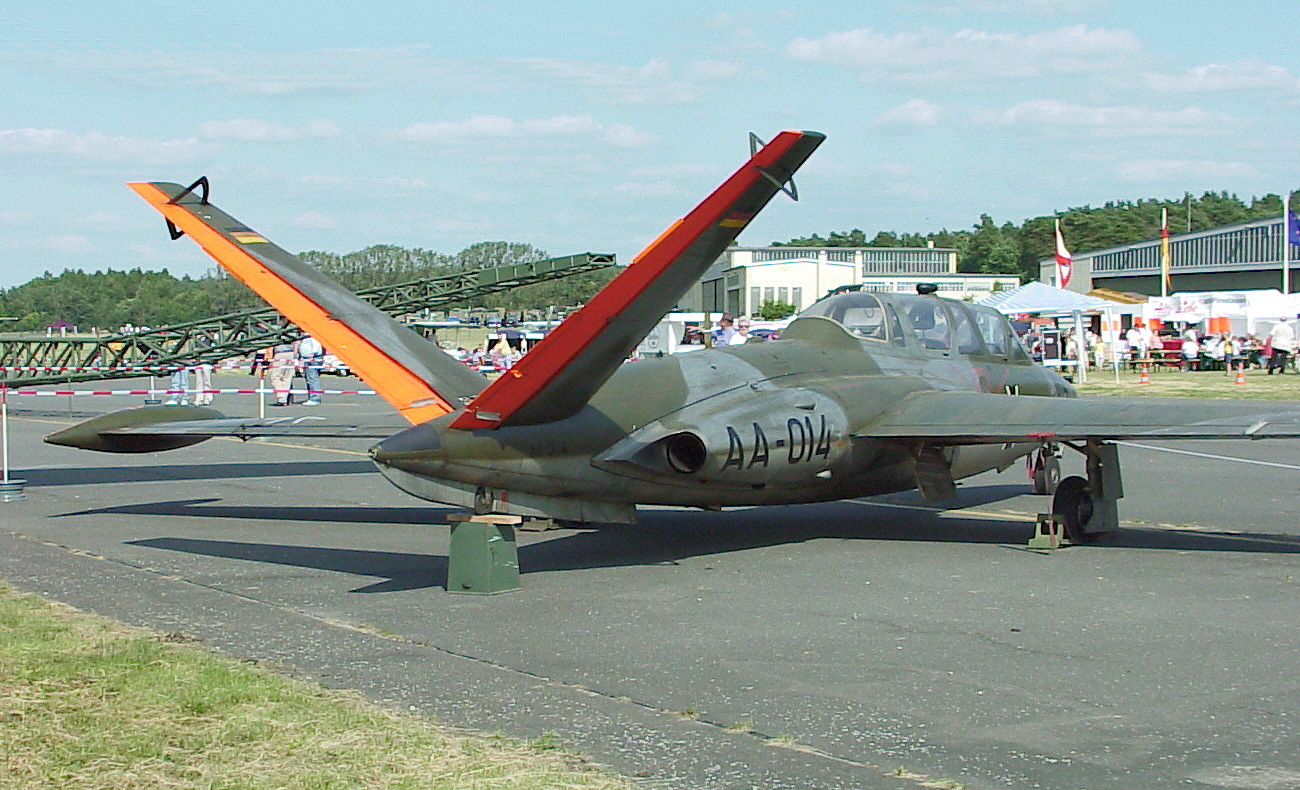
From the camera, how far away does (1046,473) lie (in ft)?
48.6

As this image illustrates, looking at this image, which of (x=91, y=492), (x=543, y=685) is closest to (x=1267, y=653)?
(x=543, y=685)

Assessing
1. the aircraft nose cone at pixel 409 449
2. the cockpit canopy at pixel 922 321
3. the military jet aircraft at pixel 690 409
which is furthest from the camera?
the cockpit canopy at pixel 922 321

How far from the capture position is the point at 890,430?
1162cm

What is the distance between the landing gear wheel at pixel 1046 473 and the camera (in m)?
14.6

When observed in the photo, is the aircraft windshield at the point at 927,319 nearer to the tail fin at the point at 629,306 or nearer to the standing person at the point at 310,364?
the tail fin at the point at 629,306

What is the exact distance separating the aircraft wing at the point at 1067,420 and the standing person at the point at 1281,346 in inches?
1434

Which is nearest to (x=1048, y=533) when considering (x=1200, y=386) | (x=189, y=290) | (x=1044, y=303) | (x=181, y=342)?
(x=181, y=342)

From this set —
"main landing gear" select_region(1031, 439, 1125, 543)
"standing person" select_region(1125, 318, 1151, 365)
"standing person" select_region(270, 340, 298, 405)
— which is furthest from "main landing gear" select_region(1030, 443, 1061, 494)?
"standing person" select_region(1125, 318, 1151, 365)

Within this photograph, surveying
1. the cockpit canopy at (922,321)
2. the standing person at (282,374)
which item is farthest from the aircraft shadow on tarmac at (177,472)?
the standing person at (282,374)

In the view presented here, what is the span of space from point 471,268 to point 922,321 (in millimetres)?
9997

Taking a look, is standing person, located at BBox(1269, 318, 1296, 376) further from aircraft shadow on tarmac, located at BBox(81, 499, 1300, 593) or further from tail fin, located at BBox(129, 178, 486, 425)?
tail fin, located at BBox(129, 178, 486, 425)

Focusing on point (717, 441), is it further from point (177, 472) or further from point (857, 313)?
point (177, 472)

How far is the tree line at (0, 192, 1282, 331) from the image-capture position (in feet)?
146

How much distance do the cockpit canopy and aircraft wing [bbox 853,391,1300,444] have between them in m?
1.13
